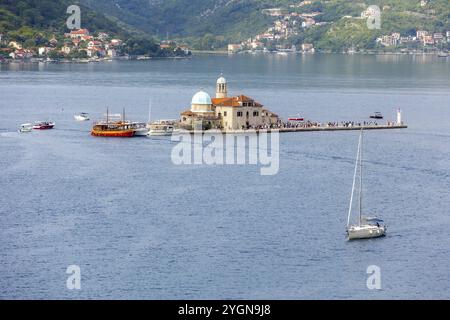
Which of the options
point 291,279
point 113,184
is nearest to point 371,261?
point 291,279

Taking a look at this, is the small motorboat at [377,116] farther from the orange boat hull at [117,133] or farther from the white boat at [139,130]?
the orange boat hull at [117,133]

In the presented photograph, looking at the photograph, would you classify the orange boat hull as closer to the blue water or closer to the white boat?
the white boat

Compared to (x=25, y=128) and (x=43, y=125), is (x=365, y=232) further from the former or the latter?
(x=43, y=125)

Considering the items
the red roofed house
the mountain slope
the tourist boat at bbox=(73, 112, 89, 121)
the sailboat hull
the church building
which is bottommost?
the sailboat hull

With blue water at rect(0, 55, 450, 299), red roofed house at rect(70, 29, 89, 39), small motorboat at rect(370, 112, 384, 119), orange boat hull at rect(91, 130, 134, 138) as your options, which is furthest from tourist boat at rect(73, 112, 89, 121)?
red roofed house at rect(70, 29, 89, 39)

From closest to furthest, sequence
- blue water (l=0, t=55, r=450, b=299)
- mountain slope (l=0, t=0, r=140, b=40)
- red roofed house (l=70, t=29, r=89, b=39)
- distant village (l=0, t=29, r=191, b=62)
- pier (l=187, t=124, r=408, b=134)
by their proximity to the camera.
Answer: blue water (l=0, t=55, r=450, b=299) < pier (l=187, t=124, r=408, b=134) < distant village (l=0, t=29, r=191, b=62) < mountain slope (l=0, t=0, r=140, b=40) < red roofed house (l=70, t=29, r=89, b=39)

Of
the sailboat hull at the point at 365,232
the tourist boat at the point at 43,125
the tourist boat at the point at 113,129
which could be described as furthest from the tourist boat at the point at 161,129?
the sailboat hull at the point at 365,232
